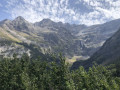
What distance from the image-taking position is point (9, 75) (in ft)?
205

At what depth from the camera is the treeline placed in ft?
128

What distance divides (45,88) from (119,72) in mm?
90040

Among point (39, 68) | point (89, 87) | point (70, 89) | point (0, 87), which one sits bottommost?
point (0, 87)

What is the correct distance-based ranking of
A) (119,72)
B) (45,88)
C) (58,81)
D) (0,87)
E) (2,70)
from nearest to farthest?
1. (58,81)
2. (45,88)
3. (0,87)
4. (2,70)
5. (119,72)

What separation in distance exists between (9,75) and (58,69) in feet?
107

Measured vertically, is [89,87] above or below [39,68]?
above

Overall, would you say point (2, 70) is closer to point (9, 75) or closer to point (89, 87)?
point (9, 75)

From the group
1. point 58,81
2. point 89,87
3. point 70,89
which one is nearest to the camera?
point 70,89

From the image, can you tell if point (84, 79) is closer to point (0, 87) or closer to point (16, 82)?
point (16, 82)

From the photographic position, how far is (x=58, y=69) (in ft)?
133

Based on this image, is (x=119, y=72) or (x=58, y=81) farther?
(x=119, y=72)

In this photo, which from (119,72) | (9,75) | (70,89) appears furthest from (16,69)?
(119,72)

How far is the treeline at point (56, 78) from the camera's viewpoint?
39125 millimetres

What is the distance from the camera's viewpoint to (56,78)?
1639 inches
